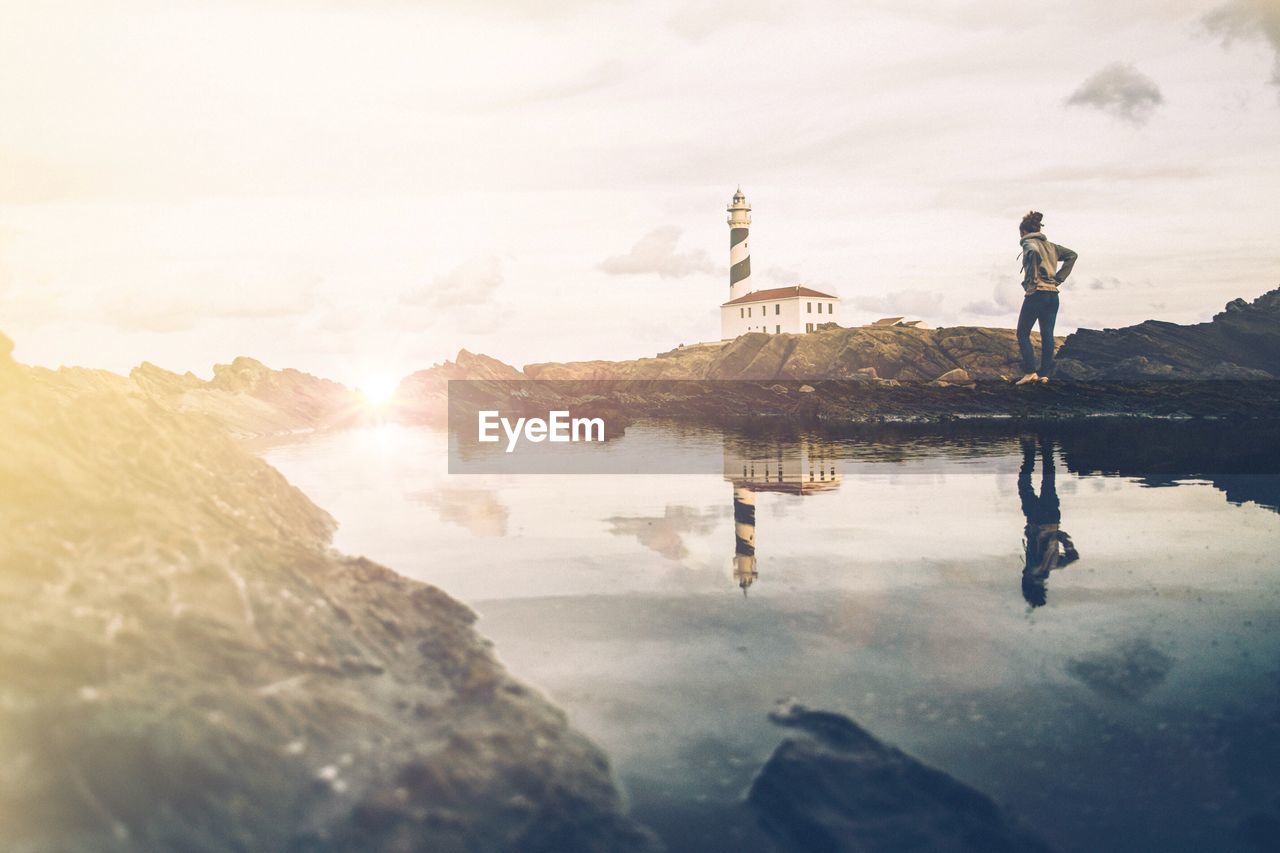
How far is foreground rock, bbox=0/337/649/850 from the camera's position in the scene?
28.4ft

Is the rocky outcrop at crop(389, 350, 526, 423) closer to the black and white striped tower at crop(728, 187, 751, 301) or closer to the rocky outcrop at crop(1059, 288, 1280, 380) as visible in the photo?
the black and white striped tower at crop(728, 187, 751, 301)

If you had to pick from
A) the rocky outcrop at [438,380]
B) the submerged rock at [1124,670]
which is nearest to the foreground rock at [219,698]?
the submerged rock at [1124,670]

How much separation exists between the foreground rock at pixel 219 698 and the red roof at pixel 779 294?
12682 cm

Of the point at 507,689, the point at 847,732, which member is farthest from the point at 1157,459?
the point at 507,689

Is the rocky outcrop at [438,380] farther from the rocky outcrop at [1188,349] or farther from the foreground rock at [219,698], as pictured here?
the foreground rock at [219,698]

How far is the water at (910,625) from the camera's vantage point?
11.2 meters

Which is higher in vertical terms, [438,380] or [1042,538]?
[438,380]

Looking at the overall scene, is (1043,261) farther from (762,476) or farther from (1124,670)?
(1124,670)

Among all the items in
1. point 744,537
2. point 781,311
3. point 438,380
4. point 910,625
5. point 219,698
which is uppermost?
point 781,311

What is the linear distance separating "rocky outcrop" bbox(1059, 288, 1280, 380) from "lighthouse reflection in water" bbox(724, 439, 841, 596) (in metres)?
64.2

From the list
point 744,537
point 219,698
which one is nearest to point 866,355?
point 744,537

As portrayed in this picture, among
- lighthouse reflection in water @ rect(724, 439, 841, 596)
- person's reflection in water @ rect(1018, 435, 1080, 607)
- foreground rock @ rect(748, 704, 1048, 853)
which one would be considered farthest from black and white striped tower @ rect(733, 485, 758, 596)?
foreground rock @ rect(748, 704, 1048, 853)

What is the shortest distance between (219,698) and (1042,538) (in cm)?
2415

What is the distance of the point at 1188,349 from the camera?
104250 millimetres
